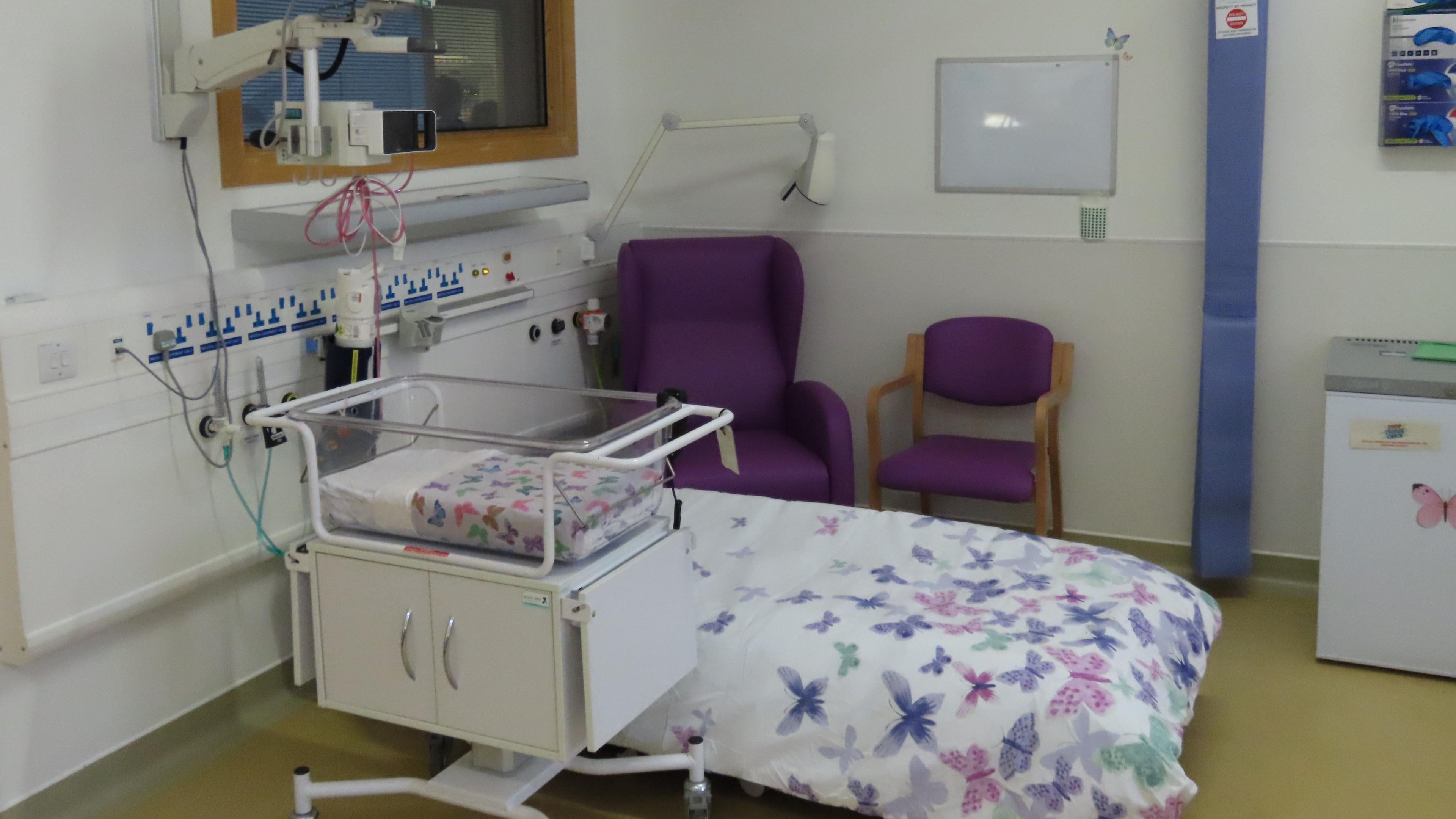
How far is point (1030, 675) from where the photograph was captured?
2.39m

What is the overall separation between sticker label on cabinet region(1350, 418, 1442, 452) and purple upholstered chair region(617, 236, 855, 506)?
1.52m

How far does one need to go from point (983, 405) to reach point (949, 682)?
5.89 feet

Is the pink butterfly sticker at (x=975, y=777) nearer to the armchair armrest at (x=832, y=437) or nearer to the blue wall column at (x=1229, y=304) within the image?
the armchair armrest at (x=832, y=437)

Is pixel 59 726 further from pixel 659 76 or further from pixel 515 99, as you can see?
pixel 659 76

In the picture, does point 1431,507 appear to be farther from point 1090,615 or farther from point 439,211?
point 439,211

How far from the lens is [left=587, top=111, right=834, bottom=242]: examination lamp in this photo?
13.0 ft

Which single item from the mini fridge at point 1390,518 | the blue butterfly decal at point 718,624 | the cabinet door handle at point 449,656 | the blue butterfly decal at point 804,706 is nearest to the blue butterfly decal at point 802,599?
the blue butterfly decal at point 718,624

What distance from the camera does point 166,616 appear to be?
2.86 metres

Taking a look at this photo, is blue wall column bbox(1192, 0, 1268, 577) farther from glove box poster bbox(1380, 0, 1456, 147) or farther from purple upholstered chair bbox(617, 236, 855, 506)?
purple upholstered chair bbox(617, 236, 855, 506)

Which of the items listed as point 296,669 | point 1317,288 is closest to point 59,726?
point 296,669

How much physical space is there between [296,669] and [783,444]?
1787 millimetres

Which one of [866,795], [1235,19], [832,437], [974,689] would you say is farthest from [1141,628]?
[1235,19]

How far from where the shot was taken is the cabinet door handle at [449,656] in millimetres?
2318

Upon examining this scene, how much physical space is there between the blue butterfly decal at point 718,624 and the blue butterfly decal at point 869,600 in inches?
9.3
